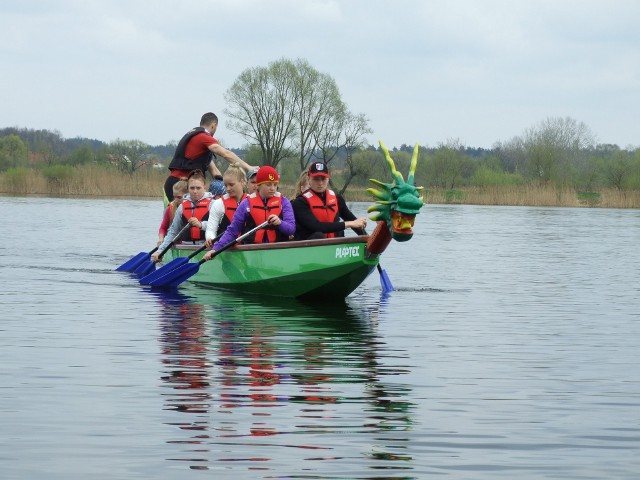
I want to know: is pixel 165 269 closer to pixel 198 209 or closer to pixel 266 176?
pixel 198 209

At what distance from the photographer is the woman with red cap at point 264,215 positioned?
1174 cm

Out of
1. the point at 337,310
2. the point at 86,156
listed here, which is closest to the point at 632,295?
the point at 337,310

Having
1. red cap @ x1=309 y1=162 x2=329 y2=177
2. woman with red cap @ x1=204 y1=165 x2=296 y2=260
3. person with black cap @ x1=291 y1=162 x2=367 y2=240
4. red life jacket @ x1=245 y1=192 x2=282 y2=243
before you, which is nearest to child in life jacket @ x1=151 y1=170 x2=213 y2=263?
woman with red cap @ x1=204 y1=165 x2=296 y2=260

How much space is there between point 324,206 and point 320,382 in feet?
15.6

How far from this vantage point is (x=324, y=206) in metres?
11.7

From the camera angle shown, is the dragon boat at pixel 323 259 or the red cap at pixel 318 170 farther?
the red cap at pixel 318 170

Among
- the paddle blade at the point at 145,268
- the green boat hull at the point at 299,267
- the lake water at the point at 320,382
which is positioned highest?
the green boat hull at the point at 299,267

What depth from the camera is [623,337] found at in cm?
985

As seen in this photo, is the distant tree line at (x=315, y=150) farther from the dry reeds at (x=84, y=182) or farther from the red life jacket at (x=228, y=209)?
the red life jacket at (x=228, y=209)

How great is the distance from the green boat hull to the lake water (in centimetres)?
23

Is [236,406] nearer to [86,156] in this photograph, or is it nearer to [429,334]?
[429,334]

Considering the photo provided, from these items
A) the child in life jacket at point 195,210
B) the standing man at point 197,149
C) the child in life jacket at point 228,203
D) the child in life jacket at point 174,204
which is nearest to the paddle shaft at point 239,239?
the child in life jacket at point 228,203

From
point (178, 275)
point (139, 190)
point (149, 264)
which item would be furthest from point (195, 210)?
point (139, 190)

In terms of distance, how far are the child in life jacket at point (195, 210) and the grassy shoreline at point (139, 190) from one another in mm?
29140
